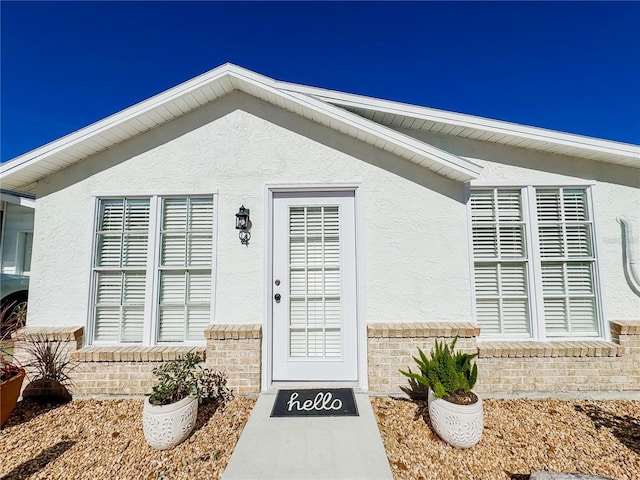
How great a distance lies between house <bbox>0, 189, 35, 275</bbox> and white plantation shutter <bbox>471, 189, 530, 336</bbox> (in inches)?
424

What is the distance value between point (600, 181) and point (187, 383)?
623cm

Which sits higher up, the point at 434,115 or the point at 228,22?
the point at 228,22

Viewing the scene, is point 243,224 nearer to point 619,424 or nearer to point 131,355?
point 131,355

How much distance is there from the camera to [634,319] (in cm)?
407

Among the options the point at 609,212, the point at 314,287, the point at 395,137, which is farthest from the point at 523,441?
the point at 395,137

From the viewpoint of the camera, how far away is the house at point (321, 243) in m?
3.79

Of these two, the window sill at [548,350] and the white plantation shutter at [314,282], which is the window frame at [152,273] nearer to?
the white plantation shutter at [314,282]

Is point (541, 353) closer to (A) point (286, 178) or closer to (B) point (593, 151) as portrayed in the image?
(B) point (593, 151)

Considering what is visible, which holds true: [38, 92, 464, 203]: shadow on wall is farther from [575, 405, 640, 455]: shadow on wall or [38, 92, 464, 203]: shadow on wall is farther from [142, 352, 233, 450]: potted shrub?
[575, 405, 640, 455]: shadow on wall

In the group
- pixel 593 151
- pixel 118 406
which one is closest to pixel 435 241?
pixel 593 151

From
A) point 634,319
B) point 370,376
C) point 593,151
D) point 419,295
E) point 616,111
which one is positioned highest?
point 616,111

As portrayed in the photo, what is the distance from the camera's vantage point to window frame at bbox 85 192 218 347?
3955mm

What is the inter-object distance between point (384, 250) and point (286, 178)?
1.72 m

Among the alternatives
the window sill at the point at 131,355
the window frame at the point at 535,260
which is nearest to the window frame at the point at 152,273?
the window sill at the point at 131,355
